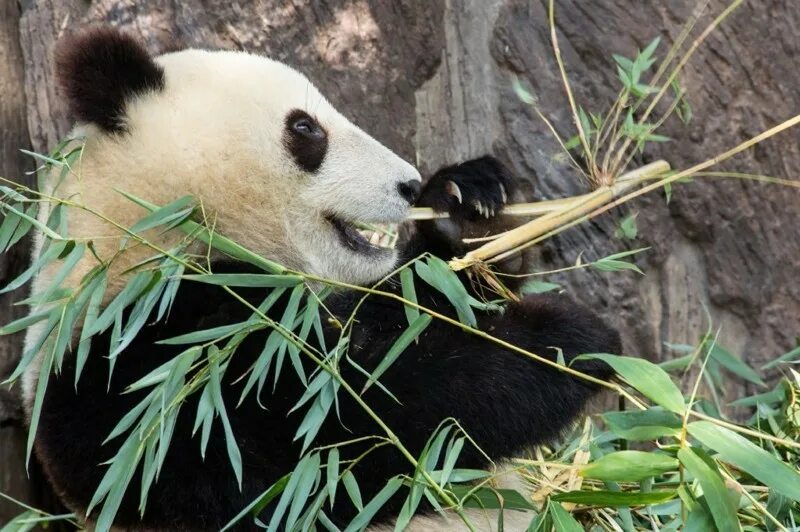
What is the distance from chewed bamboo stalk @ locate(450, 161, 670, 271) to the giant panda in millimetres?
168

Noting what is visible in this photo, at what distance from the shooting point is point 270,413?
2.40 meters

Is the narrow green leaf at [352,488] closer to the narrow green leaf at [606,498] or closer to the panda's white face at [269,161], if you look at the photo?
the narrow green leaf at [606,498]

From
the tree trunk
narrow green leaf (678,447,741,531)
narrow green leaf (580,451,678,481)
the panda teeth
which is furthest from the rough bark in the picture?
narrow green leaf (678,447,741,531)

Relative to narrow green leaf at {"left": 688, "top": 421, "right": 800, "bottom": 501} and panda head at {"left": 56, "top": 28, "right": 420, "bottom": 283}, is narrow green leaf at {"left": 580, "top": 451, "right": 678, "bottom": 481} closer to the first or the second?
narrow green leaf at {"left": 688, "top": 421, "right": 800, "bottom": 501}

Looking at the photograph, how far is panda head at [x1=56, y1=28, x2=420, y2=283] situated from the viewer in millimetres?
2537

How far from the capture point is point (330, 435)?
94.3 inches

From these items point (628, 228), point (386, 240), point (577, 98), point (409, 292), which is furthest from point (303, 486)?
point (577, 98)

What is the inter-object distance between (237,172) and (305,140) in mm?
227

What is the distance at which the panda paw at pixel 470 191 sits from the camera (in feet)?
9.11

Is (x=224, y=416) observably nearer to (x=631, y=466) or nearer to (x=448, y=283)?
(x=448, y=283)

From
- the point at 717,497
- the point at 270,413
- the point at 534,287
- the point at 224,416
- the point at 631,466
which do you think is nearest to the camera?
the point at 717,497

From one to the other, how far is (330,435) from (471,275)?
61cm

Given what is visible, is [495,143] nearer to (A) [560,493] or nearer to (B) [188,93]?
(B) [188,93]

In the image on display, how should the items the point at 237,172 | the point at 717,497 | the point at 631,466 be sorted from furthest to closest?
1. the point at 237,172
2. the point at 631,466
3. the point at 717,497
